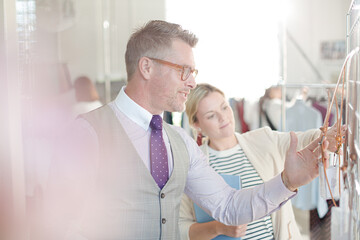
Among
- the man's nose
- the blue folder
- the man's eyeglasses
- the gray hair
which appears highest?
the gray hair

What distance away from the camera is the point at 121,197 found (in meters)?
1.21

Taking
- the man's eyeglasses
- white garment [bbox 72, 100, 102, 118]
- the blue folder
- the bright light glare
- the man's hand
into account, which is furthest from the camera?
the bright light glare

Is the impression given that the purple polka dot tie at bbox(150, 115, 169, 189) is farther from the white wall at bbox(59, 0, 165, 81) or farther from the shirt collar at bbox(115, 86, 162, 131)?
the white wall at bbox(59, 0, 165, 81)

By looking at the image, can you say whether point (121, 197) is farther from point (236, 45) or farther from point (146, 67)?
point (236, 45)

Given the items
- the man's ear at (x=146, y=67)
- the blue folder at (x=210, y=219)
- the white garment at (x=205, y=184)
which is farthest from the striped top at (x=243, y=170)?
the man's ear at (x=146, y=67)

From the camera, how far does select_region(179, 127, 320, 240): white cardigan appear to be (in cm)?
157

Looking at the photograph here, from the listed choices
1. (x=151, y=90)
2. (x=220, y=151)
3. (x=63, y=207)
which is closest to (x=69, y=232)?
(x=63, y=207)

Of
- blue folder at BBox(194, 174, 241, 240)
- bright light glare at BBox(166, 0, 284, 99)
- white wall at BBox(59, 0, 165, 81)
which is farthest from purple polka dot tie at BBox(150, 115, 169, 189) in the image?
bright light glare at BBox(166, 0, 284, 99)

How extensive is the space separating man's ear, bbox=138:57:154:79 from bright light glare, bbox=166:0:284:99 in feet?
5.32

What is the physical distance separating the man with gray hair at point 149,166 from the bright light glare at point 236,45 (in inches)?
63.1

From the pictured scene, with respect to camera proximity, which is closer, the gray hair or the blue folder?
the gray hair

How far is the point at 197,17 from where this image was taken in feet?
9.82

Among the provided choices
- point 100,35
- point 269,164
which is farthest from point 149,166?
point 100,35

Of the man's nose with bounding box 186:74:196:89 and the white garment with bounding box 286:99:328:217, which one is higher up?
the man's nose with bounding box 186:74:196:89
